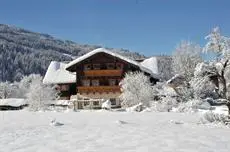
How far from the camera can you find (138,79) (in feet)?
152

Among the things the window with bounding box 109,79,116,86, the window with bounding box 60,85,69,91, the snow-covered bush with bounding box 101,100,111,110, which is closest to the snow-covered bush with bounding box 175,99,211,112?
the snow-covered bush with bounding box 101,100,111,110

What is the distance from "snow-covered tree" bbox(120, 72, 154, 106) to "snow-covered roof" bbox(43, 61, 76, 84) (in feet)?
59.5

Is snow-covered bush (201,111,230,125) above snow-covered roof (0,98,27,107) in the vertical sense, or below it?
below

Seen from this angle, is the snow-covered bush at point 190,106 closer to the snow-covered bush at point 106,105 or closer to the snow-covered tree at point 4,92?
the snow-covered bush at point 106,105

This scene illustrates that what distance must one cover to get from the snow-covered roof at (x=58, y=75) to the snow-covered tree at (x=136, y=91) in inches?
714

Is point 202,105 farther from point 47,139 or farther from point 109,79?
point 47,139

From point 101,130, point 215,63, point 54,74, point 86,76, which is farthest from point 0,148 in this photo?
point 54,74

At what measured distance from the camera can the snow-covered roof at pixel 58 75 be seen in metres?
63.3

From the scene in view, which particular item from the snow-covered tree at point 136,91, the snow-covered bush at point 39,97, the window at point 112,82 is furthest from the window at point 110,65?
the snow-covered bush at point 39,97

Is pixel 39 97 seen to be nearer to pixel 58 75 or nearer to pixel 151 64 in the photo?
pixel 58 75

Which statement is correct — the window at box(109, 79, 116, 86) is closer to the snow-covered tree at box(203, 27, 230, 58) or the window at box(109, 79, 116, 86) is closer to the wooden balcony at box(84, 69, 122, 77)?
the wooden balcony at box(84, 69, 122, 77)

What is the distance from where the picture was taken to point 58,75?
64938 millimetres

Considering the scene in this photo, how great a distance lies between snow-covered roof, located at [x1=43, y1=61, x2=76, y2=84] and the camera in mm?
63344

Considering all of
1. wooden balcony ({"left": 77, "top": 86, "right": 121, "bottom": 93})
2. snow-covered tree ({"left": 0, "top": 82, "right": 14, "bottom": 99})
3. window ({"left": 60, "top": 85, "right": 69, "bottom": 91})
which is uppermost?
snow-covered tree ({"left": 0, "top": 82, "right": 14, "bottom": 99})
